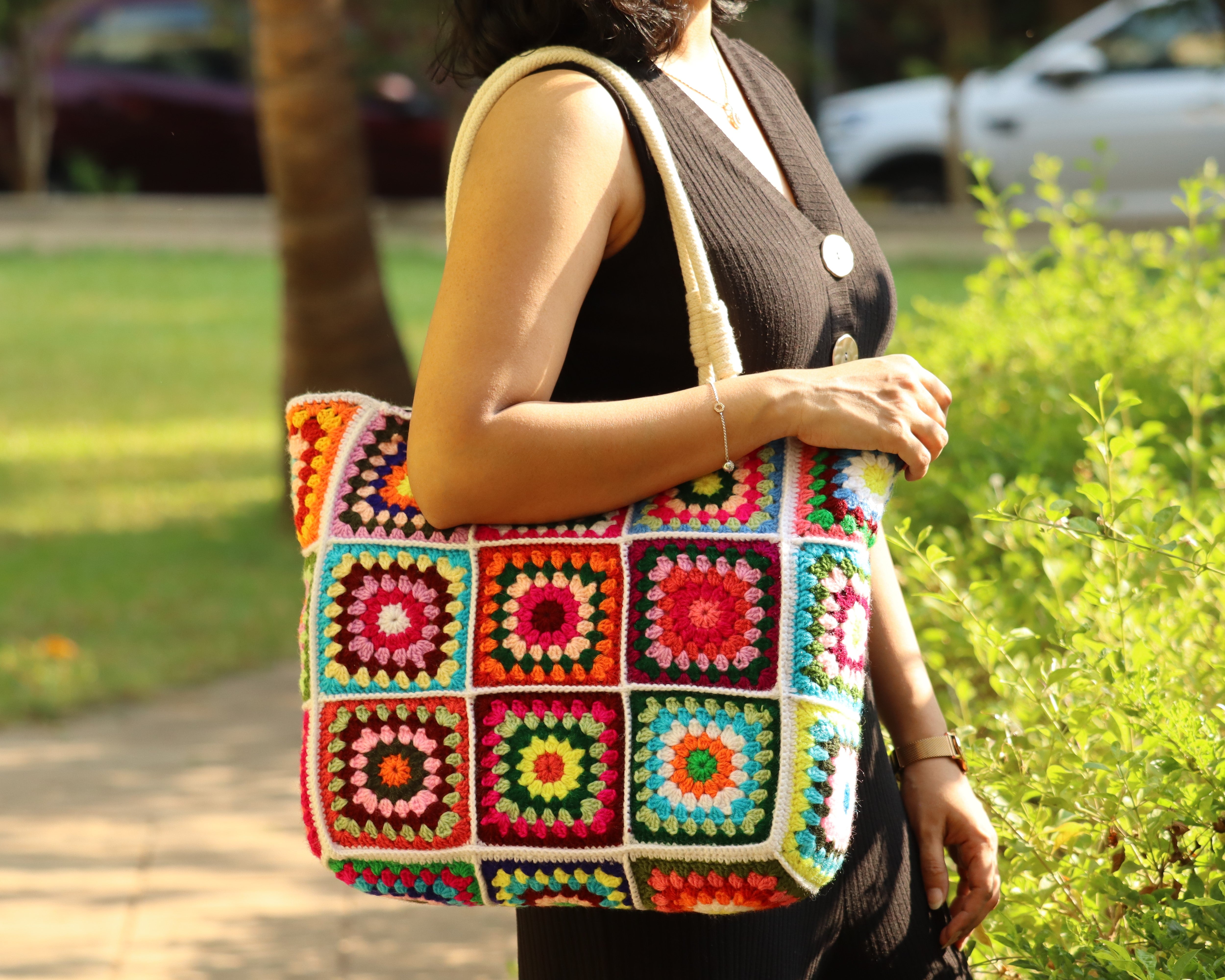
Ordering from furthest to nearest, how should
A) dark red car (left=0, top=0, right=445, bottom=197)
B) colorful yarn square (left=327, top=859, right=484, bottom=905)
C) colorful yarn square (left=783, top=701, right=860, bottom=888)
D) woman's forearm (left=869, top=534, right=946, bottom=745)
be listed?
dark red car (left=0, top=0, right=445, bottom=197)
woman's forearm (left=869, top=534, right=946, bottom=745)
colorful yarn square (left=327, top=859, right=484, bottom=905)
colorful yarn square (left=783, top=701, right=860, bottom=888)

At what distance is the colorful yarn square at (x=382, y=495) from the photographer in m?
1.45

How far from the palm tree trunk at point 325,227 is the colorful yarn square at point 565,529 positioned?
14.4ft

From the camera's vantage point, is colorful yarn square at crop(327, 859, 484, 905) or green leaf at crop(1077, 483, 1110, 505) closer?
colorful yarn square at crop(327, 859, 484, 905)

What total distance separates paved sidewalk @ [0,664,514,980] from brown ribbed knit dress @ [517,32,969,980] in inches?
42.2

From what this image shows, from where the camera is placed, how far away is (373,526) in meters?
1.46

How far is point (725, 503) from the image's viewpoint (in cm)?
139

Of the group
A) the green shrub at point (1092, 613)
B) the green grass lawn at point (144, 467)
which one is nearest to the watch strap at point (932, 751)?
the green shrub at point (1092, 613)

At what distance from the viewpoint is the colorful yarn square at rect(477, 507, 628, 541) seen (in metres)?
1.40

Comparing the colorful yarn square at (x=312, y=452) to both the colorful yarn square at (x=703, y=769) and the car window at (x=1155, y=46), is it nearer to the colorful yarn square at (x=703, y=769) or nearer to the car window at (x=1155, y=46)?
the colorful yarn square at (x=703, y=769)

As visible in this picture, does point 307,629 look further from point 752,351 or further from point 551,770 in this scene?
point 752,351

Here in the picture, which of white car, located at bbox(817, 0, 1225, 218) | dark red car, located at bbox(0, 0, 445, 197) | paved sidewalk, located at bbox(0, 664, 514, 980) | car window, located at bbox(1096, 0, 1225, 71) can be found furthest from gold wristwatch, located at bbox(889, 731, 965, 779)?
dark red car, located at bbox(0, 0, 445, 197)

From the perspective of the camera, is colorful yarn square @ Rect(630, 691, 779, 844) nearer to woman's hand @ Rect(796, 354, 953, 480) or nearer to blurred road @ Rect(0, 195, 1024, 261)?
woman's hand @ Rect(796, 354, 953, 480)

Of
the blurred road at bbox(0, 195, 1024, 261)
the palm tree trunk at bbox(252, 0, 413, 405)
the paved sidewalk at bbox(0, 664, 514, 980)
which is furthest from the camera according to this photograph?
the blurred road at bbox(0, 195, 1024, 261)

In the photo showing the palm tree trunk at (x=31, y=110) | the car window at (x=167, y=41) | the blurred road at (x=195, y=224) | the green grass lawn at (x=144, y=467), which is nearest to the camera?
the green grass lawn at (x=144, y=467)
